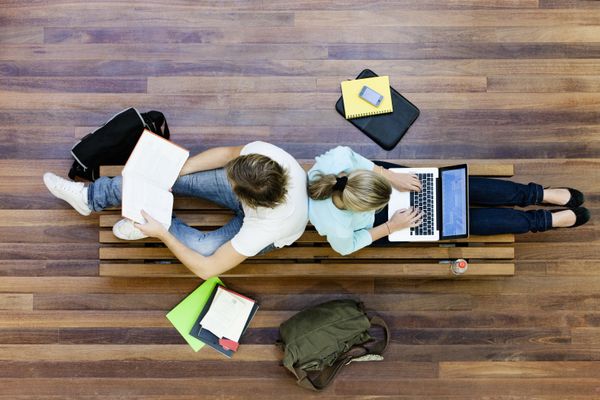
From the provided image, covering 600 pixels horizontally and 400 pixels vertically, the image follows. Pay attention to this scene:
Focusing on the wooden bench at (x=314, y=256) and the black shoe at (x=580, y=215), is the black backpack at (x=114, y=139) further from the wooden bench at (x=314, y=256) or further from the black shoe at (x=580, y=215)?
the black shoe at (x=580, y=215)

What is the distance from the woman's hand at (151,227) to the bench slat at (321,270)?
29cm

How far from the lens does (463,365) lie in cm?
264

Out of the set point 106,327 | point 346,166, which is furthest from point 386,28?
point 106,327

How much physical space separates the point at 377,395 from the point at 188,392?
36.6 inches

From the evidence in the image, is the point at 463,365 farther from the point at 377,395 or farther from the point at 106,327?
the point at 106,327

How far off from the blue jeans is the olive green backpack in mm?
446

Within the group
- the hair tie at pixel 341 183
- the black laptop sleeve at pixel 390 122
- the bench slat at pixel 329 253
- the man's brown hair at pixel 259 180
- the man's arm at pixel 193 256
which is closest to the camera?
the man's brown hair at pixel 259 180

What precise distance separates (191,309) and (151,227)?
62 centimetres

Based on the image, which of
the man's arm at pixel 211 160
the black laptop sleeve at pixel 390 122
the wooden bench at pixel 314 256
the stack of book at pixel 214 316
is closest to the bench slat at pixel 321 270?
the wooden bench at pixel 314 256

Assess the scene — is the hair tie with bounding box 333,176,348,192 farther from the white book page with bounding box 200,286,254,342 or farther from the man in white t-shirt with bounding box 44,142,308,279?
the white book page with bounding box 200,286,254,342

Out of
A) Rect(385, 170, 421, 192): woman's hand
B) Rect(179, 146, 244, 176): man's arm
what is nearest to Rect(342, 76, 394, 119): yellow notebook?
Rect(385, 170, 421, 192): woman's hand

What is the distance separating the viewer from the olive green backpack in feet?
7.99

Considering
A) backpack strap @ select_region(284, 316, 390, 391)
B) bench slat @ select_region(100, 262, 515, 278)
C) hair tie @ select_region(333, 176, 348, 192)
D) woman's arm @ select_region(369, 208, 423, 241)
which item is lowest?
backpack strap @ select_region(284, 316, 390, 391)

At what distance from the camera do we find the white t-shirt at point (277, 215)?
1.88 meters
